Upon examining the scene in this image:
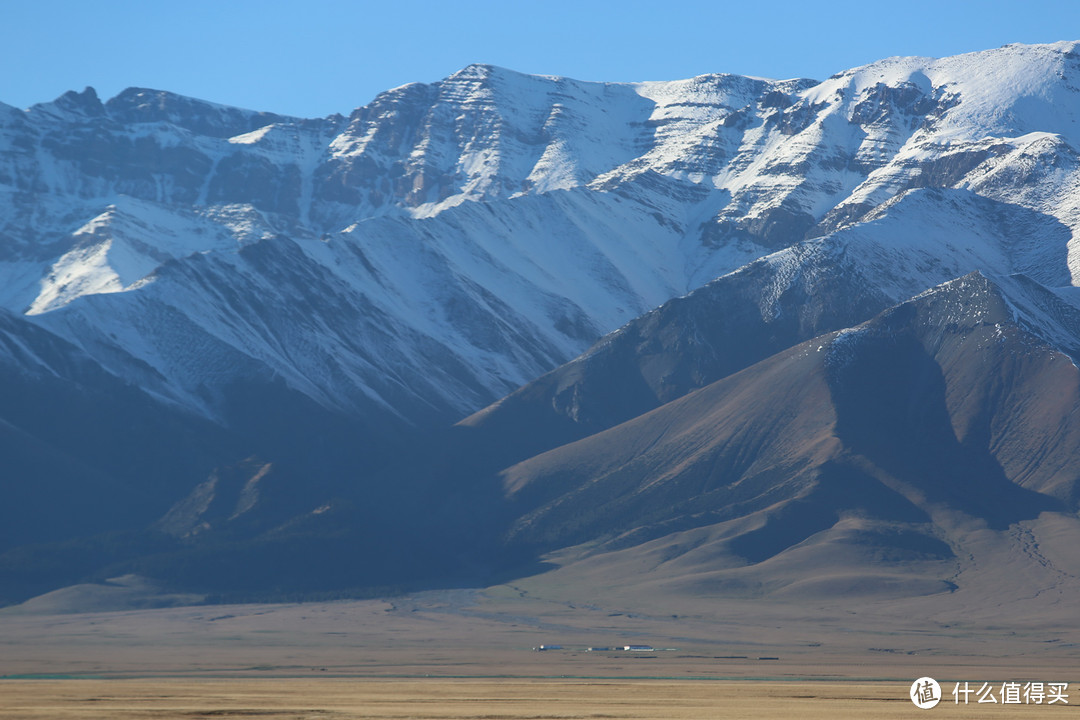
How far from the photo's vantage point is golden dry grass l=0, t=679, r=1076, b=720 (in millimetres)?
72938

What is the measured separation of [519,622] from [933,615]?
50847mm

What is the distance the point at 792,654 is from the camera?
164 m

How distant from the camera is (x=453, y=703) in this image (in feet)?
271

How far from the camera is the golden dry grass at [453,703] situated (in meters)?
72.9

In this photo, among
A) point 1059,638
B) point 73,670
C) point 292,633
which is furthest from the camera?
point 292,633

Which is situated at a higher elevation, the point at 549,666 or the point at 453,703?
the point at 549,666

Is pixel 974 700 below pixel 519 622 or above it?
below

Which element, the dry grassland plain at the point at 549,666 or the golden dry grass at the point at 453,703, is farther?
the dry grassland plain at the point at 549,666

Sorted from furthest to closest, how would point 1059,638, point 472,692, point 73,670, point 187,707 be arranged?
point 1059,638, point 73,670, point 472,692, point 187,707

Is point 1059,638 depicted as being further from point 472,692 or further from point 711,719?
point 711,719

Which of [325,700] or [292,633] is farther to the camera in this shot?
[292,633]

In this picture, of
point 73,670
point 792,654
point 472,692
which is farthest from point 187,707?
point 792,654

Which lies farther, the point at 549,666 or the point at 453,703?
the point at 549,666

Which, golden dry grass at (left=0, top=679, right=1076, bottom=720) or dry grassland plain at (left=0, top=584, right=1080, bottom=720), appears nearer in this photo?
golden dry grass at (left=0, top=679, right=1076, bottom=720)
